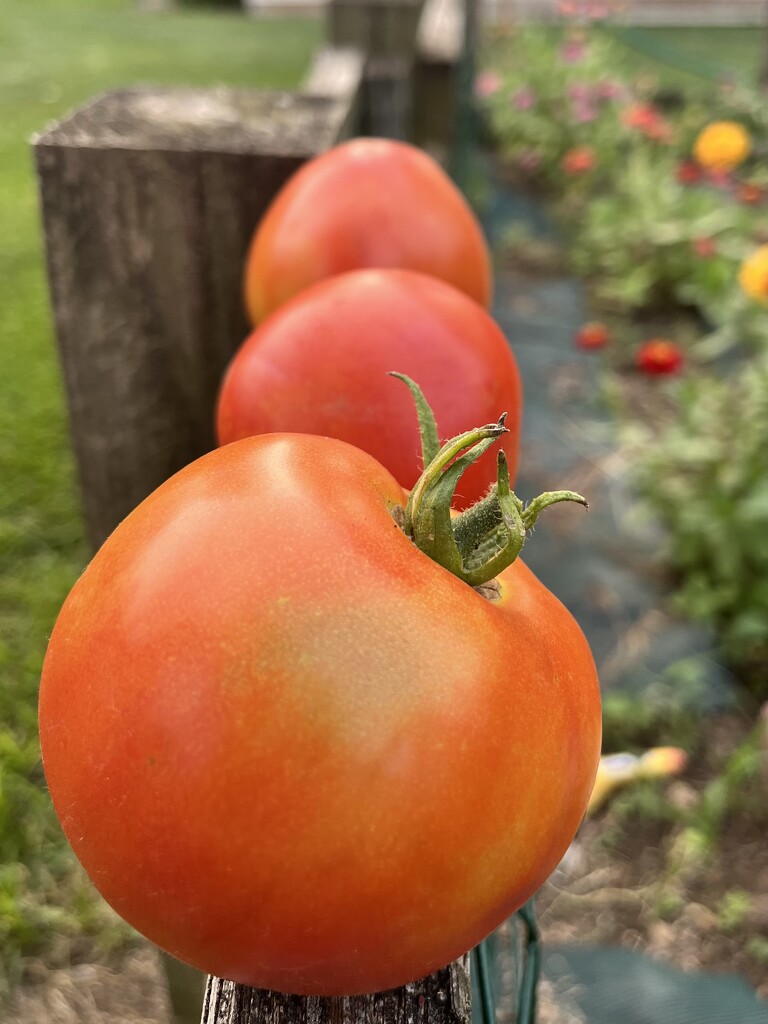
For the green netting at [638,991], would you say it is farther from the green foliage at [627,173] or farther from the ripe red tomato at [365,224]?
the green foliage at [627,173]

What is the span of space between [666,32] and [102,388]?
41.3ft

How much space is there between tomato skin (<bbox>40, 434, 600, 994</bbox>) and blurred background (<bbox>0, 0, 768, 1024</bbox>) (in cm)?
76

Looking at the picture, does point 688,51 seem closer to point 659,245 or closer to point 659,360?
point 659,245

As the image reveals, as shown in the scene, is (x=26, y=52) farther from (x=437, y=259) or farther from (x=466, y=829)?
(x=466, y=829)

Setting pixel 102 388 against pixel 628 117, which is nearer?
pixel 102 388

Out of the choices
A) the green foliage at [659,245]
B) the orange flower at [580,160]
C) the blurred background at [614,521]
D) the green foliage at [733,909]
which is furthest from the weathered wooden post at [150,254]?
the orange flower at [580,160]

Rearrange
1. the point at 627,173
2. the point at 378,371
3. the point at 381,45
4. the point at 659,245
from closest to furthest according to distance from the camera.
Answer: the point at 378,371 < the point at 381,45 < the point at 659,245 < the point at 627,173

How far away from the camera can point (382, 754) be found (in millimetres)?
491

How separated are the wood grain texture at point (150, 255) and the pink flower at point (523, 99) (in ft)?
15.6

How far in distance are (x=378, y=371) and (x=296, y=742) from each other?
0.38m

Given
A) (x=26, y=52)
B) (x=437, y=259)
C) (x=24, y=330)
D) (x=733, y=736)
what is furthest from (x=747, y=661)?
(x=26, y=52)

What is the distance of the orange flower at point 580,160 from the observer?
4.74m

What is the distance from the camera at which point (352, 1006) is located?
1.98 ft

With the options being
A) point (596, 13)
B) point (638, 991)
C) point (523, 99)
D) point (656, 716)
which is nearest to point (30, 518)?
point (656, 716)
